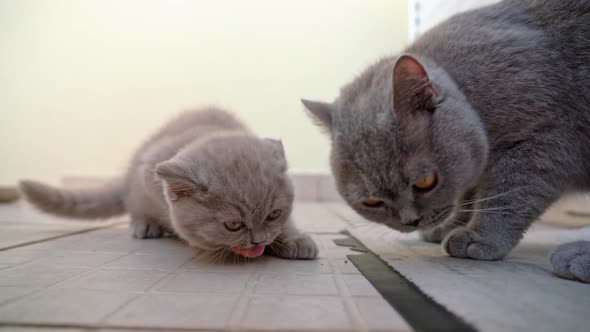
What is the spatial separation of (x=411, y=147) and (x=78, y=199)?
1580 mm

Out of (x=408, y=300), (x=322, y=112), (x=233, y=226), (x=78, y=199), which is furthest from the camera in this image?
(x=78, y=199)

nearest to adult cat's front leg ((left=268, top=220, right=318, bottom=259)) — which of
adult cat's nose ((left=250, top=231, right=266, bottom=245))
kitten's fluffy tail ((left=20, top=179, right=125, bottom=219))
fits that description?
adult cat's nose ((left=250, top=231, right=266, bottom=245))

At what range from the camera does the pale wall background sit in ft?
11.6

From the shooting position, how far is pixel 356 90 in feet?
4.54

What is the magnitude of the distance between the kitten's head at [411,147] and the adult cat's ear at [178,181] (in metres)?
0.48

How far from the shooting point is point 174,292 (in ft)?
2.95

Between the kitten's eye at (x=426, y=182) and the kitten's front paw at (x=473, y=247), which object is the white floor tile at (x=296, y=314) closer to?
the kitten's eye at (x=426, y=182)

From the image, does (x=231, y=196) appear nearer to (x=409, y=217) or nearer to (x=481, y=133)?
(x=409, y=217)

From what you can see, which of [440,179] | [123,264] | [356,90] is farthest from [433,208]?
[123,264]

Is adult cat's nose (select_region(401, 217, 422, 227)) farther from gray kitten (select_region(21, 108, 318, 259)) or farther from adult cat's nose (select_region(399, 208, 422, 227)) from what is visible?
gray kitten (select_region(21, 108, 318, 259))

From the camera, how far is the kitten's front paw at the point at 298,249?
1.28 m

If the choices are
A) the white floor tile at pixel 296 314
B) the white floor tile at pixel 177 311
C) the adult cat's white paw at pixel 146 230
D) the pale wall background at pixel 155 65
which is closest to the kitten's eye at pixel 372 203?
the white floor tile at pixel 296 314

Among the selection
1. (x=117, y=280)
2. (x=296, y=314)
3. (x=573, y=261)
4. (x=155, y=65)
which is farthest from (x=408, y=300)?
(x=155, y=65)

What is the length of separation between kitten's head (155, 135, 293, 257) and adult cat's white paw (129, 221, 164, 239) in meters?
0.43
